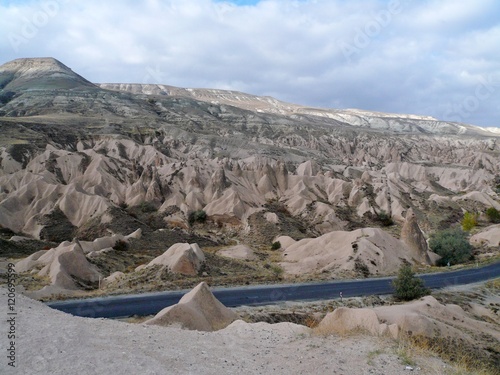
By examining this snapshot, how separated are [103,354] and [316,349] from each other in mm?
5624

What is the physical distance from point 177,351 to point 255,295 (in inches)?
809

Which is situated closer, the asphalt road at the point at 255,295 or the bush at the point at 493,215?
the asphalt road at the point at 255,295

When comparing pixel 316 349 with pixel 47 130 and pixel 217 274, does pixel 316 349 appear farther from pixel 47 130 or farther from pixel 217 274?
pixel 47 130

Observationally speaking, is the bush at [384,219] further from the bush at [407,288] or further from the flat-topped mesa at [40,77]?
the flat-topped mesa at [40,77]

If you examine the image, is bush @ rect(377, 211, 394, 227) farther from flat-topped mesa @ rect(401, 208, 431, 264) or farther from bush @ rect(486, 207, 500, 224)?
flat-topped mesa @ rect(401, 208, 431, 264)

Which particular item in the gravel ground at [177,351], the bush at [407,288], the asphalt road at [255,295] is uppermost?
the gravel ground at [177,351]

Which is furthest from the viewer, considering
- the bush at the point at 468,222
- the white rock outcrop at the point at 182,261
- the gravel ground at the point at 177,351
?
the bush at the point at 468,222

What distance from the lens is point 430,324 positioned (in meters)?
19.7

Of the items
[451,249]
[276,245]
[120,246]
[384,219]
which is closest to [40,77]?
[384,219]

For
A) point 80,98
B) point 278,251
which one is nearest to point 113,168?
point 278,251

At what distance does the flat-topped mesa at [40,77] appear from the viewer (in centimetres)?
16300

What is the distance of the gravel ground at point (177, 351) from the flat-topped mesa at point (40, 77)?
15785 cm

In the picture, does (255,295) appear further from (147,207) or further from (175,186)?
(175,186)

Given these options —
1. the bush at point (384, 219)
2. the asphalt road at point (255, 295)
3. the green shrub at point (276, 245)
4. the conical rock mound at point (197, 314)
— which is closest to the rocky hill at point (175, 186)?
the bush at point (384, 219)
